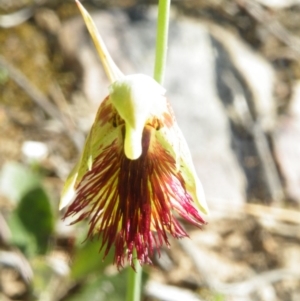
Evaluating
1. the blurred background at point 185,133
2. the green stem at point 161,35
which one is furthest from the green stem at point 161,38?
the blurred background at point 185,133

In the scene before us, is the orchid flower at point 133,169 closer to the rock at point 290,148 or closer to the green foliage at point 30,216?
the green foliage at point 30,216

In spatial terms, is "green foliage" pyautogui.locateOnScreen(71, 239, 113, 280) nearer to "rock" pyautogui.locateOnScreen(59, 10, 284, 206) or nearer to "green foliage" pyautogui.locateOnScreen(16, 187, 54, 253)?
"green foliage" pyautogui.locateOnScreen(16, 187, 54, 253)

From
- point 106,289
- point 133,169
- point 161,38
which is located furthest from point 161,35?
point 106,289

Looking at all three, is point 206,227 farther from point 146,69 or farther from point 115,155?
point 115,155

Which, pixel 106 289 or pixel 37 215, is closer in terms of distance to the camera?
pixel 106 289

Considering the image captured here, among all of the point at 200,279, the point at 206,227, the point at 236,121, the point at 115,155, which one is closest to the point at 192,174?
the point at 115,155

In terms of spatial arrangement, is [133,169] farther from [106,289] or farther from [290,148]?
[290,148]
